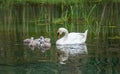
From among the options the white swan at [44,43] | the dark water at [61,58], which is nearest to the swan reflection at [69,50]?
the dark water at [61,58]

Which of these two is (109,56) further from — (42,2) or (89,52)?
(42,2)

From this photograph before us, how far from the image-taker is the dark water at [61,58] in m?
14.2

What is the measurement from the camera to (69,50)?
18.0 m

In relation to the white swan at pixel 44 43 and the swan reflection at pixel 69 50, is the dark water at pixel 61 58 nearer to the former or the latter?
the swan reflection at pixel 69 50

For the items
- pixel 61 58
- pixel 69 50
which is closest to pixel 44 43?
pixel 69 50

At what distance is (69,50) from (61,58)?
1686 millimetres

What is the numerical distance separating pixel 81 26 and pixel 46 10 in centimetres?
825

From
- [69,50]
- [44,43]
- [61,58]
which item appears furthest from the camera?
[44,43]

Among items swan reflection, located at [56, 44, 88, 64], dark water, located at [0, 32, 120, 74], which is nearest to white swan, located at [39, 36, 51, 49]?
dark water, located at [0, 32, 120, 74]

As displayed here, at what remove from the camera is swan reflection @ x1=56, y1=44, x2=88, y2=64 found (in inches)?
651

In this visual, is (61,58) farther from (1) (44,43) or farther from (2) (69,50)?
(1) (44,43)

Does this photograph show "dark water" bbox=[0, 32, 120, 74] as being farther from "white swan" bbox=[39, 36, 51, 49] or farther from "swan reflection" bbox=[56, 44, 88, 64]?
"white swan" bbox=[39, 36, 51, 49]

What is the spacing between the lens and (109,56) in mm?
16391

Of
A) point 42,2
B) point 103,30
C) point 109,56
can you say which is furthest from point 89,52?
point 42,2
